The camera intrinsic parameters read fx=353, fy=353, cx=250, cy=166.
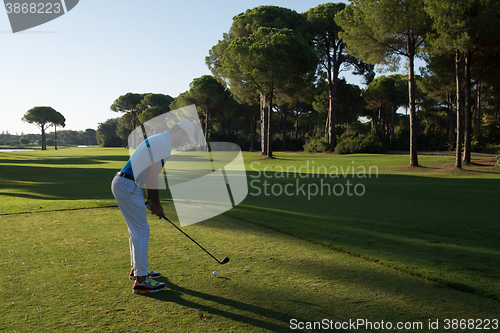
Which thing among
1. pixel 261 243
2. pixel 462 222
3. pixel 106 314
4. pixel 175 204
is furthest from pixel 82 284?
pixel 462 222

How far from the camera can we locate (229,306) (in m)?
3.70

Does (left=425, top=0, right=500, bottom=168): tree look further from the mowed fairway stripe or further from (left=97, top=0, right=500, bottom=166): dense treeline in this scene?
the mowed fairway stripe

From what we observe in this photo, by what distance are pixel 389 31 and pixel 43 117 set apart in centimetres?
8688

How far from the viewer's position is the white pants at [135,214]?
4.07 metres

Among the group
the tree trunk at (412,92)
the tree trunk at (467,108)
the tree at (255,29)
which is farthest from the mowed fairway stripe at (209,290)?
the tree at (255,29)

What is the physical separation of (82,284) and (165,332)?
1671 mm

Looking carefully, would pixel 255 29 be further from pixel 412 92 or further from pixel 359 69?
pixel 412 92

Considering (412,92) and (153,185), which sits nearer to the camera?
(153,185)

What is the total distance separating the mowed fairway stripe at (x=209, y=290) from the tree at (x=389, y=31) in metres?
18.6

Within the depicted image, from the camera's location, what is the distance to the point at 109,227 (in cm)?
732

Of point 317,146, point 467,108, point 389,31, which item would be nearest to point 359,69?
point 317,146

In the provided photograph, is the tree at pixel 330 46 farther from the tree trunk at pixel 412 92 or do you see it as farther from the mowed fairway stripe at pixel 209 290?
the mowed fairway stripe at pixel 209 290

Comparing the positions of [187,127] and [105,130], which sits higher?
[105,130]

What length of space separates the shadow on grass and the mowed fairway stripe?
11mm
